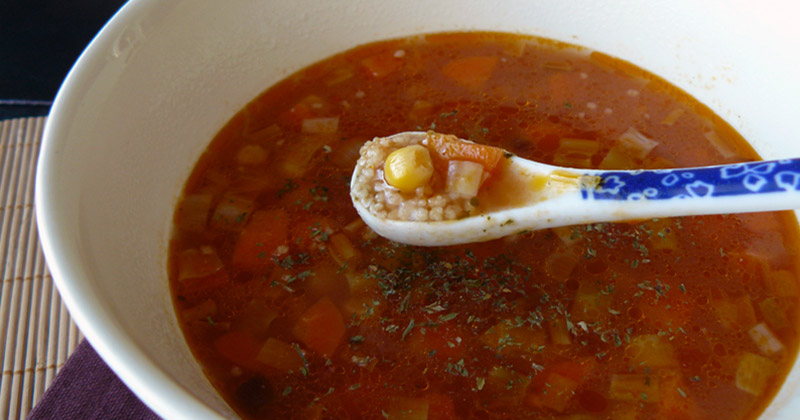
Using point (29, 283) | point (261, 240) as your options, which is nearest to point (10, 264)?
point (29, 283)

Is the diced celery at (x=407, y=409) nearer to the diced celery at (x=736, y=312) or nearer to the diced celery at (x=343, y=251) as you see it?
the diced celery at (x=343, y=251)

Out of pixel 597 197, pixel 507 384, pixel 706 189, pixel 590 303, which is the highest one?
pixel 706 189

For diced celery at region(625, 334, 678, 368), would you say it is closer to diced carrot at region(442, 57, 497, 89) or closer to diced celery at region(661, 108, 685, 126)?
diced celery at region(661, 108, 685, 126)


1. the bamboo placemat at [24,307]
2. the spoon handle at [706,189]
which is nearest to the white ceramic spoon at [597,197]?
the spoon handle at [706,189]

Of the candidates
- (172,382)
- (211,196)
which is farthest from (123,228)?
(172,382)

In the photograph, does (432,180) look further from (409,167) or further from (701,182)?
(701,182)

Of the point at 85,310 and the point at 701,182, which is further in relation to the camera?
the point at 701,182

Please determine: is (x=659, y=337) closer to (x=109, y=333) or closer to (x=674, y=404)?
(x=674, y=404)

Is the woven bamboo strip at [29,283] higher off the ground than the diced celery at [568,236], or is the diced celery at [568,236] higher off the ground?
the diced celery at [568,236]
